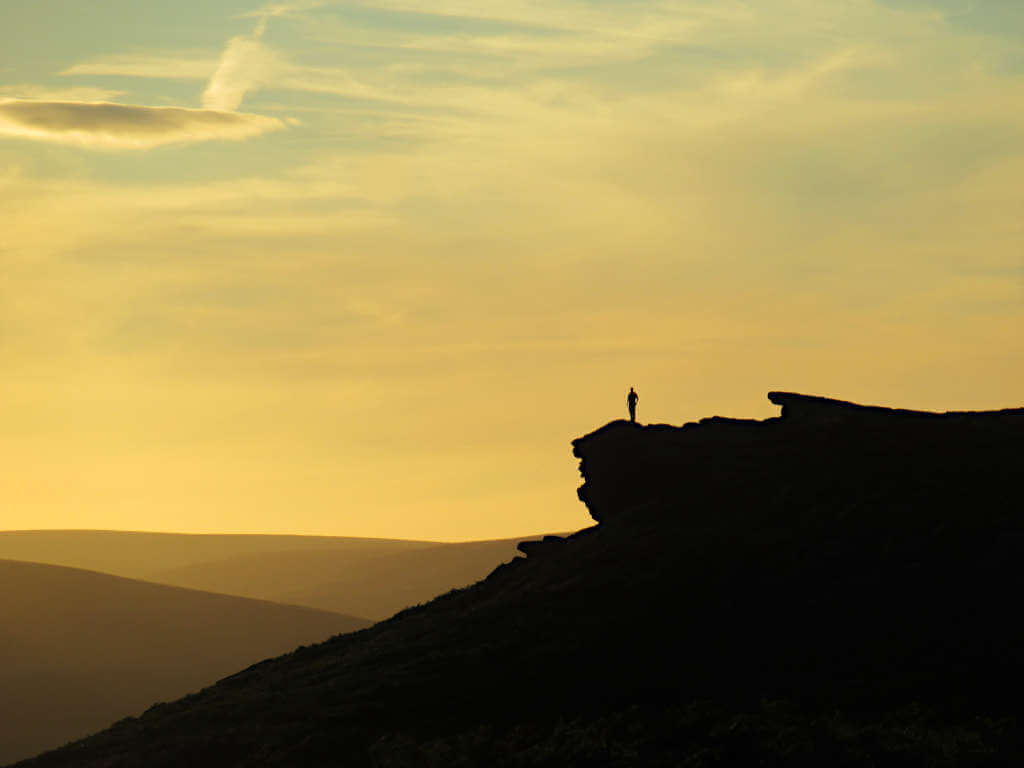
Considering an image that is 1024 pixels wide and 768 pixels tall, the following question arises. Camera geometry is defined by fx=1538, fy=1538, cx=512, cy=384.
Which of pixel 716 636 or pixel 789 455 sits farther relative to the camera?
pixel 789 455

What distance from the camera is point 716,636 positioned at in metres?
51.9

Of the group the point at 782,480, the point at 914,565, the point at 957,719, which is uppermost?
the point at 782,480

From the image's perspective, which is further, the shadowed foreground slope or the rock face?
the rock face

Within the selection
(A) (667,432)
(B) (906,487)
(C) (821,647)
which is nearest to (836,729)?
(C) (821,647)

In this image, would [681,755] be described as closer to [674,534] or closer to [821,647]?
[821,647]

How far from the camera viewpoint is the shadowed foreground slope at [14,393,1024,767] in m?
44.3

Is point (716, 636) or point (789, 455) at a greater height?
point (789, 455)

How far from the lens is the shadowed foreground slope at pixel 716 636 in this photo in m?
44.3

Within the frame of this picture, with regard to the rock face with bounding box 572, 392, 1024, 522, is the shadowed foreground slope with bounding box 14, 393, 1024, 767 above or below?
below

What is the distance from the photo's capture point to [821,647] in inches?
1944

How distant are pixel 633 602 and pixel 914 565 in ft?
33.3

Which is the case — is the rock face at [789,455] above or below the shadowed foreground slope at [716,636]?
above

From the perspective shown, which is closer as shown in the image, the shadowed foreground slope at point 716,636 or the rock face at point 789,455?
the shadowed foreground slope at point 716,636

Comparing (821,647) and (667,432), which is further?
(667,432)
